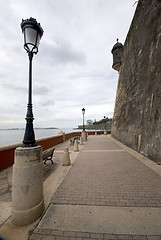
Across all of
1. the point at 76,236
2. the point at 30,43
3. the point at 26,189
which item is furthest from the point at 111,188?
the point at 30,43

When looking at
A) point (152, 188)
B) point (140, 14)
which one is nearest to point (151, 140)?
point (152, 188)

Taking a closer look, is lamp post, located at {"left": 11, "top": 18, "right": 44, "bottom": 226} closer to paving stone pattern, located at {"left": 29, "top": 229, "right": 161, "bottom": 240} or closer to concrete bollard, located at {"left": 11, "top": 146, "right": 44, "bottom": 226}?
concrete bollard, located at {"left": 11, "top": 146, "right": 44, "bottom": 226}

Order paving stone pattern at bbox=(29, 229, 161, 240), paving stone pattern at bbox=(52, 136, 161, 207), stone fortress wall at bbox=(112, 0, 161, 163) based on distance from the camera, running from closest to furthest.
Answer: paving stone pattern at bbox=(29, 229, 161, 240) < paving stone pattern at bbox=(52, 136, 161, 207) < stone fortress wall at bbox=(112, 0, 161, 163)

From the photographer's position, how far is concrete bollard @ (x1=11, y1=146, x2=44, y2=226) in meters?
2.10

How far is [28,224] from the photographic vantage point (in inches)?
82.4

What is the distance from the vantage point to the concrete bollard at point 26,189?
6.90ft

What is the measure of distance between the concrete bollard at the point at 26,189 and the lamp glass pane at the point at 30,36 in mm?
2451

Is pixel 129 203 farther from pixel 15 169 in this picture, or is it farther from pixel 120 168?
pixel 15 169

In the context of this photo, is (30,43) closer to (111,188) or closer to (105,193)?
(105,193)

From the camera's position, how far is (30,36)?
2494 millimetres

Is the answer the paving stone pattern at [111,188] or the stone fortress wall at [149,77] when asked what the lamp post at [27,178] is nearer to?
the paving stone pattern at [111,188]

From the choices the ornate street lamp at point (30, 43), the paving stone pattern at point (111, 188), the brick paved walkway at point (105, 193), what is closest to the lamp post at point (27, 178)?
the ornate street lamp at point (30, 43)

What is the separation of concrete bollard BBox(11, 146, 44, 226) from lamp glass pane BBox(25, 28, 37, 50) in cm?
245

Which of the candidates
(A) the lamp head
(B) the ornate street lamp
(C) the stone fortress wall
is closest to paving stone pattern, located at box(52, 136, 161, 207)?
(B) the ornate street lamp
